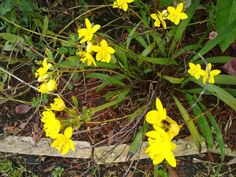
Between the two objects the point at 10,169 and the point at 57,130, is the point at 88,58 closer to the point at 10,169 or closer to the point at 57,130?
the point at 57,130

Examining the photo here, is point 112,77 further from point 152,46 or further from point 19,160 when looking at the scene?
point 19,160

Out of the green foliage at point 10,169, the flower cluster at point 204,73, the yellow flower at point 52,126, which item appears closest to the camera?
the yellow flower at point 52,126

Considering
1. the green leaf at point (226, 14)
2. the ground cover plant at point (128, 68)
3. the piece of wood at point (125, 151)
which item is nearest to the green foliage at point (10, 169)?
the ground cover plant at point (128, 68)

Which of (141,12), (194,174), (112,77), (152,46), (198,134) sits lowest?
(194,174)

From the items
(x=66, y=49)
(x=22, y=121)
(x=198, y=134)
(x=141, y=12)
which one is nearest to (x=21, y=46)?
(x=66, y=49)

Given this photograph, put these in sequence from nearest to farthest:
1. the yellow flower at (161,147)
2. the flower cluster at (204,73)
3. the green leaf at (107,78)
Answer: the yellow flower at (161,147) → the flower cluster at (204,73) → the green leaf at (107,78)

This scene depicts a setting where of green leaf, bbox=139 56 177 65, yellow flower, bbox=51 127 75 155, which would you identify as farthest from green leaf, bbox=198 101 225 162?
yellow flower, bbox=51 127 75 155

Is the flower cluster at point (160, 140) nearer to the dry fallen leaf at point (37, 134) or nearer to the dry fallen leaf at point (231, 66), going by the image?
the dry fallen leaf at point (231, 66)

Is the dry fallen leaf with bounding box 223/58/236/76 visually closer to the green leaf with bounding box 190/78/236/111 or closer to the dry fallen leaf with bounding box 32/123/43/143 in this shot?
the green leaf with bounding box 190/78/236/111
